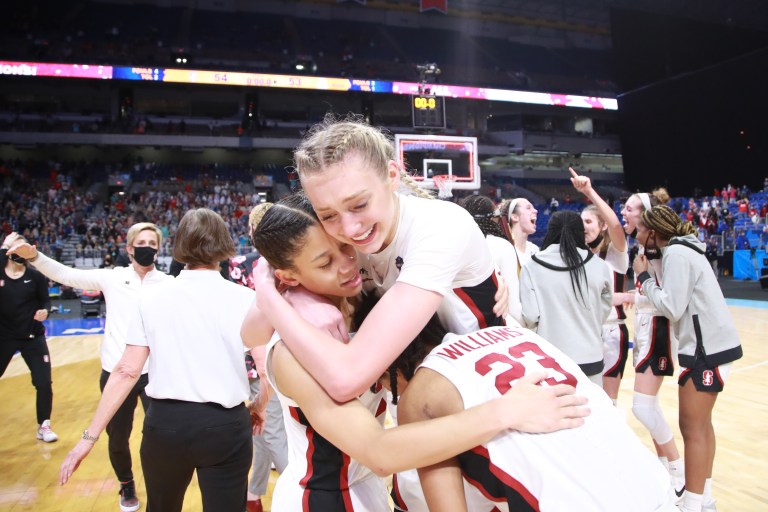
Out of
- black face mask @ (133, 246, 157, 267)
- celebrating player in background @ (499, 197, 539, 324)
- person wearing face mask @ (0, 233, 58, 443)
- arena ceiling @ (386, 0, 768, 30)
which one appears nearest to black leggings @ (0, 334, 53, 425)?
person wearing face mask @ (0, 233, 58, 443)

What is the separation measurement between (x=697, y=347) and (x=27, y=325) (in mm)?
5574

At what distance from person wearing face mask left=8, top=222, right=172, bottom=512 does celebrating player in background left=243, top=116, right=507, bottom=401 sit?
229 cm

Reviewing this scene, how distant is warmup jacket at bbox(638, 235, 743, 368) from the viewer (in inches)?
126

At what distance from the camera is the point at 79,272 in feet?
13.1

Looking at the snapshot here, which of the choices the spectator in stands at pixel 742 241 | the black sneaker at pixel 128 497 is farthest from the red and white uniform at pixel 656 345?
the spectator in stands at pixel 742 241

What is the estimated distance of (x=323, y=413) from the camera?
1.39 m

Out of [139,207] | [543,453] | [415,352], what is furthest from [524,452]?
[139,207]

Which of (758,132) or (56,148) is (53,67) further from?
(758,132)

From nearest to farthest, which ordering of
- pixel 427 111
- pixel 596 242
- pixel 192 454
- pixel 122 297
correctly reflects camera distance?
pixel 192 454 < pixel 122 297 < pixel 596 242 < pixel 427 111

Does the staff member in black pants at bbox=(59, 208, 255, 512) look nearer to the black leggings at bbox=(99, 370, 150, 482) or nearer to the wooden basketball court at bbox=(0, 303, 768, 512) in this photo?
the black leggings at bbox=(99, 370, 150, 482)

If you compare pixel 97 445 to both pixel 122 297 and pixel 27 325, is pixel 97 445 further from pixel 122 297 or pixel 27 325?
pixel 122 297

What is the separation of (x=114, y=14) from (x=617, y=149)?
1154 inches

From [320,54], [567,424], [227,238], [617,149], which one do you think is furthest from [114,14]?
[567,424]

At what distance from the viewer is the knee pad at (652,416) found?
12.0ft
